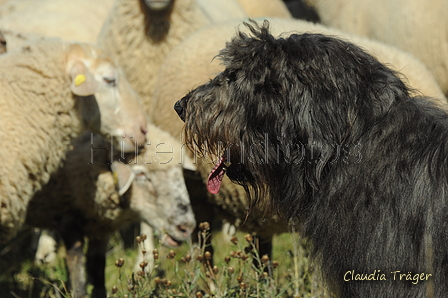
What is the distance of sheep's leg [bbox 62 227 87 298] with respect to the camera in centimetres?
448

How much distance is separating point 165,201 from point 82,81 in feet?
3.78

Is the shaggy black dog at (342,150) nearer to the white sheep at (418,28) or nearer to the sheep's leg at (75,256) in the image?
the sheep's leg at (75,256)

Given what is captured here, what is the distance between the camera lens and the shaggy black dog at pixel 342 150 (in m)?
2.13

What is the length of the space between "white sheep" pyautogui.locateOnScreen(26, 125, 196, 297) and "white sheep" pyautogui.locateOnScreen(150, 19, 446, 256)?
8.7 inches

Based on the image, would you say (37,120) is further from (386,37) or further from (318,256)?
(386,37)

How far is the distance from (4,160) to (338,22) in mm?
4349

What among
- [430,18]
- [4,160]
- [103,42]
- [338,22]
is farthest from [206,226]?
[338,22]

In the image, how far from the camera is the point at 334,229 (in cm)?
224

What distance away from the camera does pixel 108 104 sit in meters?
4.15

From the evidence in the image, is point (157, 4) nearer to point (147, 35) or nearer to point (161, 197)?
point (147, 35)

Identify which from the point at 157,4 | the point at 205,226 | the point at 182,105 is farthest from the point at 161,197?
the point at 182,105

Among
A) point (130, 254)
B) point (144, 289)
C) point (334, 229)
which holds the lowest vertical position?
point (130, 254)

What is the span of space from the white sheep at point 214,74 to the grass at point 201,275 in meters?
0.21

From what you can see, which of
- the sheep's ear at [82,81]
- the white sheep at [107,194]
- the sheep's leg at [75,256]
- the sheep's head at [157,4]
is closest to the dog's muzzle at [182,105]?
the sheep's ear at [82,81]
